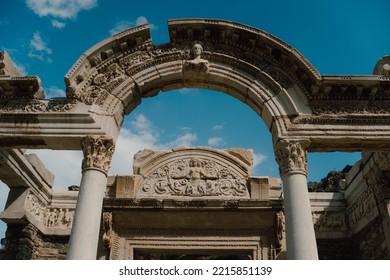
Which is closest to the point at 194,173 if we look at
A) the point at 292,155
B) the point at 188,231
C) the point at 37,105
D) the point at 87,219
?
the point at 188,231

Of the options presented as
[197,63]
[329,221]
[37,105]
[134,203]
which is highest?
[197,63]

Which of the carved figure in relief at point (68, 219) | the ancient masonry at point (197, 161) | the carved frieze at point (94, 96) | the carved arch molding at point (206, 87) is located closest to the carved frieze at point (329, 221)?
the ancient masonry at point (197, 161)

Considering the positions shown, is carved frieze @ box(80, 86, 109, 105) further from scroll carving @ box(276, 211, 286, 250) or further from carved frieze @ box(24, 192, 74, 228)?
scroll carving @ box(276, 211, 286, 250)

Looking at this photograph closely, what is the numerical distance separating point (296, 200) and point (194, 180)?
467 cm

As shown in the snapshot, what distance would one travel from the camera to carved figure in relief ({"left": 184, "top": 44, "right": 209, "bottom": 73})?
8172mm

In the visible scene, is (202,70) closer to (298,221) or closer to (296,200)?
(296,200)

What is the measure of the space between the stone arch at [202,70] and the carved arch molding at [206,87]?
21 millimetres

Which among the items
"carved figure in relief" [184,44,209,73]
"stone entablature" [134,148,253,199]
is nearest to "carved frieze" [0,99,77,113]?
"carved figure in relief" [184,44,209,73]

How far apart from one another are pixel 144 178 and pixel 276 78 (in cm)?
505

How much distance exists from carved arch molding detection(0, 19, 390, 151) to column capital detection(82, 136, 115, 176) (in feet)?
0.48

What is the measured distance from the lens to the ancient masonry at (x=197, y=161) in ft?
24.3

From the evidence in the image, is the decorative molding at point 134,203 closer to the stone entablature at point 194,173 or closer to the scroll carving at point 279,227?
the stone entablature at point 194,173

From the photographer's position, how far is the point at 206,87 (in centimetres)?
854

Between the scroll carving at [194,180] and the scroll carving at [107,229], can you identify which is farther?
the scroll carving at [194,180]
